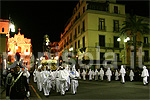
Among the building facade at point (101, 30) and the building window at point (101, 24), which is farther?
the building window at point (101, 24)

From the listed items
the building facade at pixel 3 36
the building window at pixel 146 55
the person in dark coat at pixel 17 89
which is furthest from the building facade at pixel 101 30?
the person in dark coat at pixel 17 89

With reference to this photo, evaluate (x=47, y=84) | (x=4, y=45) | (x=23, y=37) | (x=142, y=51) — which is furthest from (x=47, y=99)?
(x=23, y=37)

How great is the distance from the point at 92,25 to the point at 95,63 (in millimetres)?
7267

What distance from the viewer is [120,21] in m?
37.6

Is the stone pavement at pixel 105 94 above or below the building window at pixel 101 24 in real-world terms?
below

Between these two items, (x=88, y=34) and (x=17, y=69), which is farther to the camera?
(x=88, y=34)

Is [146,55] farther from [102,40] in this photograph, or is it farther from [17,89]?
[17,89]

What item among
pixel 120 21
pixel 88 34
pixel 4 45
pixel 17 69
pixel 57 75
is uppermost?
pixel 120 21

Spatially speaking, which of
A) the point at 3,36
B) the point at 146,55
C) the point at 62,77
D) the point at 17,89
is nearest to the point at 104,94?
the point at 62,77

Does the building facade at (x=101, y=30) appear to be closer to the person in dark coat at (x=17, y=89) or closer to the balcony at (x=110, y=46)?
the balcony at (x=110, y=46)

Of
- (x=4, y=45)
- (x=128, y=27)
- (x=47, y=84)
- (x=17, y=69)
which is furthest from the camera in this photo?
(x=128, y=27)

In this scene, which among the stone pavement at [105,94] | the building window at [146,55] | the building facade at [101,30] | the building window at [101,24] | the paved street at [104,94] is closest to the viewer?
the stone pavement at [105,94]

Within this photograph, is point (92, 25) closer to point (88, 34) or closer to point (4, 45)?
point (88, 34)

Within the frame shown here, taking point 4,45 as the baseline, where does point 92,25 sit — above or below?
above
